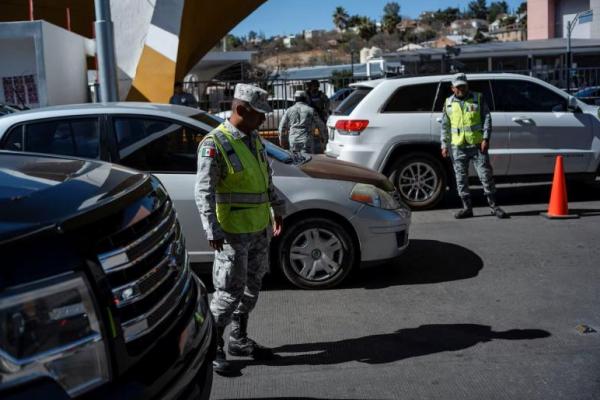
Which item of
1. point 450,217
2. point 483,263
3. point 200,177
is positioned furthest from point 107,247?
point 450,217

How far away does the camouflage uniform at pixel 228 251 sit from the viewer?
4328 mm

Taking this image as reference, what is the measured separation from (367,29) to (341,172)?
9587 centimetres

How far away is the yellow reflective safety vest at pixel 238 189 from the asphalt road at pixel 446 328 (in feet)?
3.22

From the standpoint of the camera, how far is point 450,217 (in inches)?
370

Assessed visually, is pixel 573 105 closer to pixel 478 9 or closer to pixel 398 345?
pixel 398 345

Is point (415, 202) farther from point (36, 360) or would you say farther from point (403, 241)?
point (36, 360)

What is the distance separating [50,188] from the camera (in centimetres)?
267

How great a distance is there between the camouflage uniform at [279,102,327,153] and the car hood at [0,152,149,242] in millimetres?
6942

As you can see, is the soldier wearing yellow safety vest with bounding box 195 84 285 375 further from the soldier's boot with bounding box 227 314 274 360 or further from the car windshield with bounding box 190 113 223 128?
the car windshield with bounding box 190 113 223 128

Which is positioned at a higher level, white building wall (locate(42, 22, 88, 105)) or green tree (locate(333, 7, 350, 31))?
green tree (locate(333, 7, 350, 31))

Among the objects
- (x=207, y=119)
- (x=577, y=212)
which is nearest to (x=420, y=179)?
(x=577, y=212)

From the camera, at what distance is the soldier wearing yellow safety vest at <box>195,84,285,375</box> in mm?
4348

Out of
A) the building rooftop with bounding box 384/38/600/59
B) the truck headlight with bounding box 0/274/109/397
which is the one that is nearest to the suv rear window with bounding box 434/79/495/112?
the truck headlight with bounding box 0/274/109/397

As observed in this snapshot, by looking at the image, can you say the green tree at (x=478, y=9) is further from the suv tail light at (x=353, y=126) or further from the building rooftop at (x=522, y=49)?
the suv tail light at (x=353, y=126)
